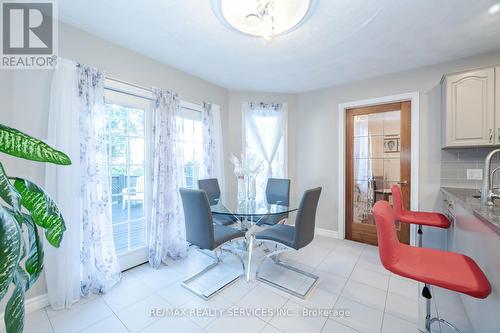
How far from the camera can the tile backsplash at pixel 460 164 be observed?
242cm

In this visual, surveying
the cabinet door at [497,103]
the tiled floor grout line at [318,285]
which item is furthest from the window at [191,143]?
the cabinet door at [497,103]

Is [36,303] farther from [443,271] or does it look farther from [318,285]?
[443,271]

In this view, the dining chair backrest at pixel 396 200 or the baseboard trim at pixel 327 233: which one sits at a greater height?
the dining chair backrest at pixel 396 200

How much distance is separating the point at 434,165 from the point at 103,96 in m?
3.89

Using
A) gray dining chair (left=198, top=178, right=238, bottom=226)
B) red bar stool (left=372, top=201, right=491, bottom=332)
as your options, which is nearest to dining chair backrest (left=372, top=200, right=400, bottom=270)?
red bar stool (left=372, top=201, right=491, bottom=332)

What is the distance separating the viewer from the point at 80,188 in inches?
74.2

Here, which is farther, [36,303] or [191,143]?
[191,143]

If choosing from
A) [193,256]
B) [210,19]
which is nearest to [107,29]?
[210,19]

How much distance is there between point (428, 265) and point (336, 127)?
254cm

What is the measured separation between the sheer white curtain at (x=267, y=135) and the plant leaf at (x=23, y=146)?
305cm

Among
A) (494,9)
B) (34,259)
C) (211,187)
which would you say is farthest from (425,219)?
(34,259)

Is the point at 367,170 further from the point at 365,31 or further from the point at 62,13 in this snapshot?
the point at 62,13

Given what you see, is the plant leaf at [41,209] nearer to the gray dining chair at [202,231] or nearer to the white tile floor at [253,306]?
the gray dining chair at [202,231]

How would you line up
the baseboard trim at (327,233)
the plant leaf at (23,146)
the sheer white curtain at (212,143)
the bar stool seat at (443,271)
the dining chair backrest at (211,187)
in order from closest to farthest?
the plant leaf at (23,146), the bar stool seat at (443,271), the dining chair backrest at (211,187), the sheer white curtain at (212,143), the baseboard trim at (327,233)
